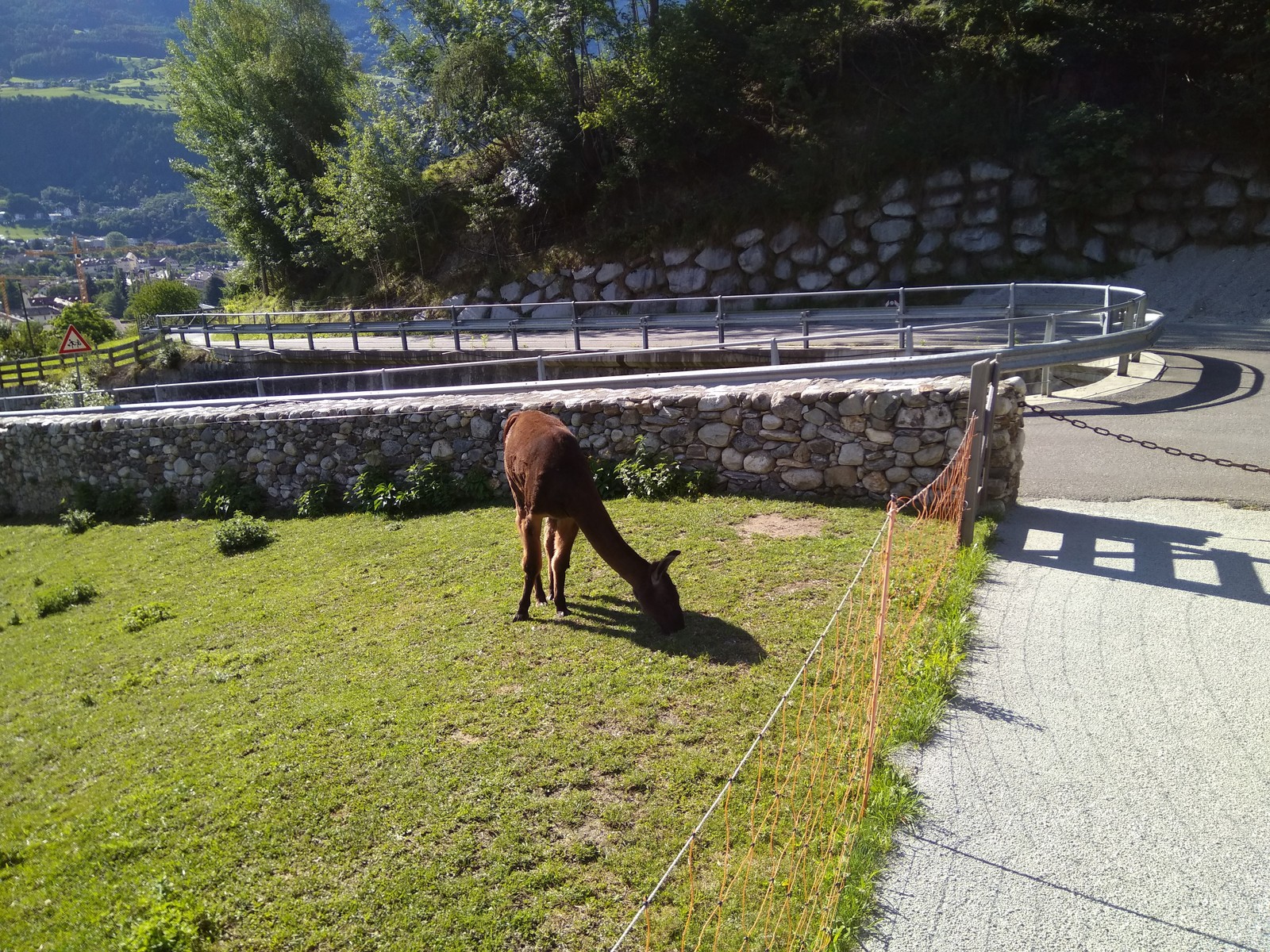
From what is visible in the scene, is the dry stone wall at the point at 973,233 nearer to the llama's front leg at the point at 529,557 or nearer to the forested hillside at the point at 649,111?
the forested hillside at the point at 649,111

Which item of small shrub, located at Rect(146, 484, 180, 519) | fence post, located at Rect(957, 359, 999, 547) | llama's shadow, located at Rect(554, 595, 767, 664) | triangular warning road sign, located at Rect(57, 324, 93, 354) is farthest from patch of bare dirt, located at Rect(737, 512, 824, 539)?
triangular warning road sign, located at Rect(57, 324, 93, 354)

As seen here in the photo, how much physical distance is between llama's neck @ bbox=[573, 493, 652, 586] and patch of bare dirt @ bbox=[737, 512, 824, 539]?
200 centimetres

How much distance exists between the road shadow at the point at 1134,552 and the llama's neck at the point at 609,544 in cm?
329

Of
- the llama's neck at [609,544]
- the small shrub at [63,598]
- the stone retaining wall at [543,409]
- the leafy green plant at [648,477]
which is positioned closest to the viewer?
the llama's neck at [609,544]

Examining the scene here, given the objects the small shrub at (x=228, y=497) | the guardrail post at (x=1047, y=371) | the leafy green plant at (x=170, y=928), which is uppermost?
the guardrail post at (x=1047, y=371)

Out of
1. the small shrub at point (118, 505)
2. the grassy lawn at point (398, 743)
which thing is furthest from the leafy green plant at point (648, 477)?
the small shrub at point (118, 505)

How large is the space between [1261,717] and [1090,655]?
97 cm

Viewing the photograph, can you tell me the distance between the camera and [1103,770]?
437 cm

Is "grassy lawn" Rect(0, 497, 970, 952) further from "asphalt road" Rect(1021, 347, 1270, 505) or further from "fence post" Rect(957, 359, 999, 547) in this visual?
"asphalt road" Rect(1021, 347, 1270, 505)

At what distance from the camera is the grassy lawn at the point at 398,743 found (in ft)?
13.1

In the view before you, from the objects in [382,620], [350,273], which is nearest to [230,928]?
[382,620]

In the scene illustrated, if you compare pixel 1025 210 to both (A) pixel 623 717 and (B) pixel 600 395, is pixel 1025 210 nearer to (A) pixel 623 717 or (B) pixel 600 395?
(B) pixel 600 395

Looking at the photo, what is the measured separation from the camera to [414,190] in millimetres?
32406

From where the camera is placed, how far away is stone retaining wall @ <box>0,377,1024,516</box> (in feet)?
27.2
